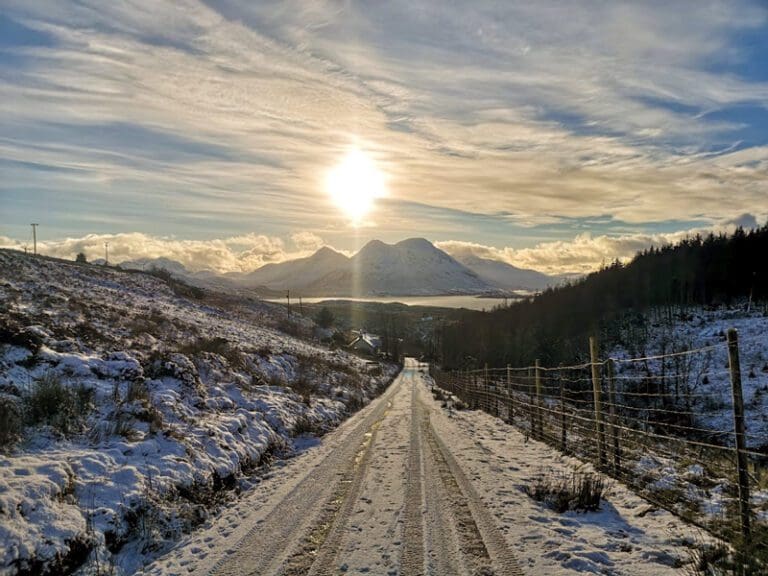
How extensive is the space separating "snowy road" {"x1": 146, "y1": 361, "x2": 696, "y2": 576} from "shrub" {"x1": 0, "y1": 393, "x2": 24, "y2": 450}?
310cm

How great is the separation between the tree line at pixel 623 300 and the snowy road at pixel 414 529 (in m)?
62.0

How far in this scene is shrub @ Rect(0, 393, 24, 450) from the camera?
7.14 m

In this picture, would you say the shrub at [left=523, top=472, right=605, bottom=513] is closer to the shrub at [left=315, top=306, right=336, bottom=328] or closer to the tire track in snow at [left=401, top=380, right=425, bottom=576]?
the tire track in snow at [left=401, top=380, right=425, bottom=576]

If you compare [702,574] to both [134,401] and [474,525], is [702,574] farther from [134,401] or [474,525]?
[134,401]

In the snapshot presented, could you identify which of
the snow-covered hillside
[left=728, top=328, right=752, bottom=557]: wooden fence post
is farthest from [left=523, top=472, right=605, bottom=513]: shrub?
the snow-covered hillside

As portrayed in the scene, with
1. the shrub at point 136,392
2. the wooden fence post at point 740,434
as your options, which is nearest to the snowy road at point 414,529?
the wooden fence post at point 740,434

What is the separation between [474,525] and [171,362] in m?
9.50

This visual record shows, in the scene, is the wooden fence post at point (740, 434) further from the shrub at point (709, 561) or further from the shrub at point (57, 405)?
the shrub at point (57, 405)

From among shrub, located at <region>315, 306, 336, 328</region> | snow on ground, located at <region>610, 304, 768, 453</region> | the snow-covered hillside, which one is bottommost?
snow on ground, located at <region>610, 304, 768, 453</region>

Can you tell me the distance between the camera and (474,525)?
6926mm

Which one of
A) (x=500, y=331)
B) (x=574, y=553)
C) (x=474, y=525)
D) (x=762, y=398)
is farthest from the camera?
(x=500, y=331)

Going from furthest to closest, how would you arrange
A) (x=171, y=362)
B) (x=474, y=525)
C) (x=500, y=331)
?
1. (x=500, y=331)
2. (x=171, y=362)
3. (x=474, y=525)

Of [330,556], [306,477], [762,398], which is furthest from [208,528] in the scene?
[762,398]

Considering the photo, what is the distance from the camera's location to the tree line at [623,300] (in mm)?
83125
